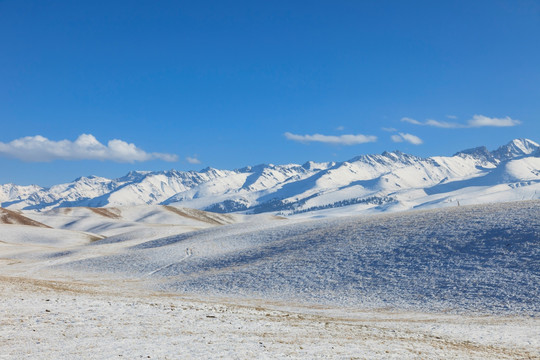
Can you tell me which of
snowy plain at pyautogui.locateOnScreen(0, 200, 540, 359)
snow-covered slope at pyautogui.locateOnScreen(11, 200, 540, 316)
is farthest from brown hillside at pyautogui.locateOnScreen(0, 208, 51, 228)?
snow-covered slope at pyautogui.locateOnScreen(11, 200, 540, 316)

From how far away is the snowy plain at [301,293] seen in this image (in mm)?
19219

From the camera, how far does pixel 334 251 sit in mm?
49594

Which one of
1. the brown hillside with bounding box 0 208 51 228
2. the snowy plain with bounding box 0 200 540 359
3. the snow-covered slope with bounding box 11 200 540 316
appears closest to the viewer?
the snowy plain with bounding box 0 200 540 359

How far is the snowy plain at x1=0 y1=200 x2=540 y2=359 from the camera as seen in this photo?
757 inches

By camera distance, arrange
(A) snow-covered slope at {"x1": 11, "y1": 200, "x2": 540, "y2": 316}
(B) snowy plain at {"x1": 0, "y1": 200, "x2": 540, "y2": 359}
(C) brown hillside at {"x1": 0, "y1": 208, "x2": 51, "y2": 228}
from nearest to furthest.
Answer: (B) snowy plain at {"x1": 0, "y1": 200, "x2": 540, "y2": 359}
(A) snow-covered slope at {"x1": 11, "y1": 200, "x2": 540, "y2": 316}
(C) brown hillside at {"x1": 0, "y1": 208, "x2": 51, "y2": 228}

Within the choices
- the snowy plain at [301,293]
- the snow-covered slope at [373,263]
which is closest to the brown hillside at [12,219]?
the snowy plain at [301,293]

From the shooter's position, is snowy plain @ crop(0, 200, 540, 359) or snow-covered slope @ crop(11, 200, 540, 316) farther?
snow-covered slope @ crop(11, 200, 540, 316)

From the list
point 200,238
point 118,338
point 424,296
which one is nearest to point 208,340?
point 118,338

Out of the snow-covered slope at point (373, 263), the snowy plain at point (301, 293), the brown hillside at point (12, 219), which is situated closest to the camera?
the snowy plain at point (301, 293)

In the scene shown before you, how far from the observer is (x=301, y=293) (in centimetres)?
3950

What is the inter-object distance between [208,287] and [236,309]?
15.4 m

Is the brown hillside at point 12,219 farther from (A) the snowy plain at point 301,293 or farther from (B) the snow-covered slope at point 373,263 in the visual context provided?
(B) the snow-covered slope at point 373,263

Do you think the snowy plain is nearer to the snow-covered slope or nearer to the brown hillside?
the snow-covered slope

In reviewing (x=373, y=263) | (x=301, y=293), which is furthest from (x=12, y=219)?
(x=373, y=263)
